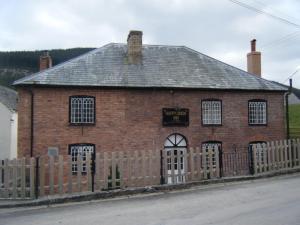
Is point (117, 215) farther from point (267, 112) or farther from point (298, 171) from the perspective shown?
point (267, 112)

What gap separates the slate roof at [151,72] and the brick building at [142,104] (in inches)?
2.2

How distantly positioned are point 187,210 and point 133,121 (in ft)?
39.0

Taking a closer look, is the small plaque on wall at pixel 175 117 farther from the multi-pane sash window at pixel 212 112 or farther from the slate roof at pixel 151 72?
the slate roof at pixel 151 72

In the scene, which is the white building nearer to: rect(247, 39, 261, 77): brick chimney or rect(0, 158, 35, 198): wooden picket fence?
rect(247, 39, 261, 77): brick chimney

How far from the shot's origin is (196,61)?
1029 inches

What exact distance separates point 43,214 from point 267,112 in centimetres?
1730

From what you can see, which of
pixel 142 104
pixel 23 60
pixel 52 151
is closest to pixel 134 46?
pixel 142 104

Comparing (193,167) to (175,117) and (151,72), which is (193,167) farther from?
(151,72)

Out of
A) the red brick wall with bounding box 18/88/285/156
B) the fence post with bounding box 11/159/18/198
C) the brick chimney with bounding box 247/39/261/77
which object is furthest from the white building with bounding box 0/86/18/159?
the fence post with bounding box 11/159/18/198

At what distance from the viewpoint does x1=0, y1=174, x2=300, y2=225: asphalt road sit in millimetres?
9836

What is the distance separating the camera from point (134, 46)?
2481 cm

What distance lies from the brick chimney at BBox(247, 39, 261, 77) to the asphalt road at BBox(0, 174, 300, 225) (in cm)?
1440

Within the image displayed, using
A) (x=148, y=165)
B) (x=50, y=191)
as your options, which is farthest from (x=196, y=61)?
(x=50, y=191)

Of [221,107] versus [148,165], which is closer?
[148,165]
